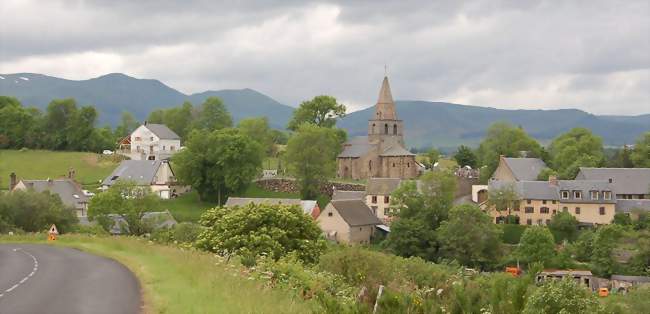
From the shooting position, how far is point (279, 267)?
73.0 feet

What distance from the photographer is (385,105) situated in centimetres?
12094

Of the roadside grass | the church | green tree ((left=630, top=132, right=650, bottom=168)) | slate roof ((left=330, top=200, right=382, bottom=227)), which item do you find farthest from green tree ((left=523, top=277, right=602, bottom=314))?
the church

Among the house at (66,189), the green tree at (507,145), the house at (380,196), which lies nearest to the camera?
the house at (66,189)

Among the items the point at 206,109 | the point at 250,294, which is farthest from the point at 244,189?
the point at 250,294

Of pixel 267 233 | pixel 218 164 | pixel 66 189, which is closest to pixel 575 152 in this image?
pixel 218 164

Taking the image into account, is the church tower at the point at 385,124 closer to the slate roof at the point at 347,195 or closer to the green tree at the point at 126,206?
the slate roof at the point at 347,195

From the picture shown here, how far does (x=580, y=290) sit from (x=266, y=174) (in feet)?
322

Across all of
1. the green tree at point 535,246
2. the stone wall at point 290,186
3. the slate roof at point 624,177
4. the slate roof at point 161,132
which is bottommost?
the green tree at point 535,246

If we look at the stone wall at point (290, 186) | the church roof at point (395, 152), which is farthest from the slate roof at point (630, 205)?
the church roof at point (395, 152)

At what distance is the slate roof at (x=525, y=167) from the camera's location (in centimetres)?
9356

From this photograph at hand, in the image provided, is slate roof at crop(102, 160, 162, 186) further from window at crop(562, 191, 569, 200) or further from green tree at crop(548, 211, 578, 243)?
window at crop(562, 191, 569, 200)

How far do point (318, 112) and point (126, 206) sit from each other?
54.8m

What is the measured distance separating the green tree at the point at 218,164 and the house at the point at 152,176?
2.95 metres

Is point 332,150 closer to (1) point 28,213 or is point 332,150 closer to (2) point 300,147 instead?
(2) point 300,147
